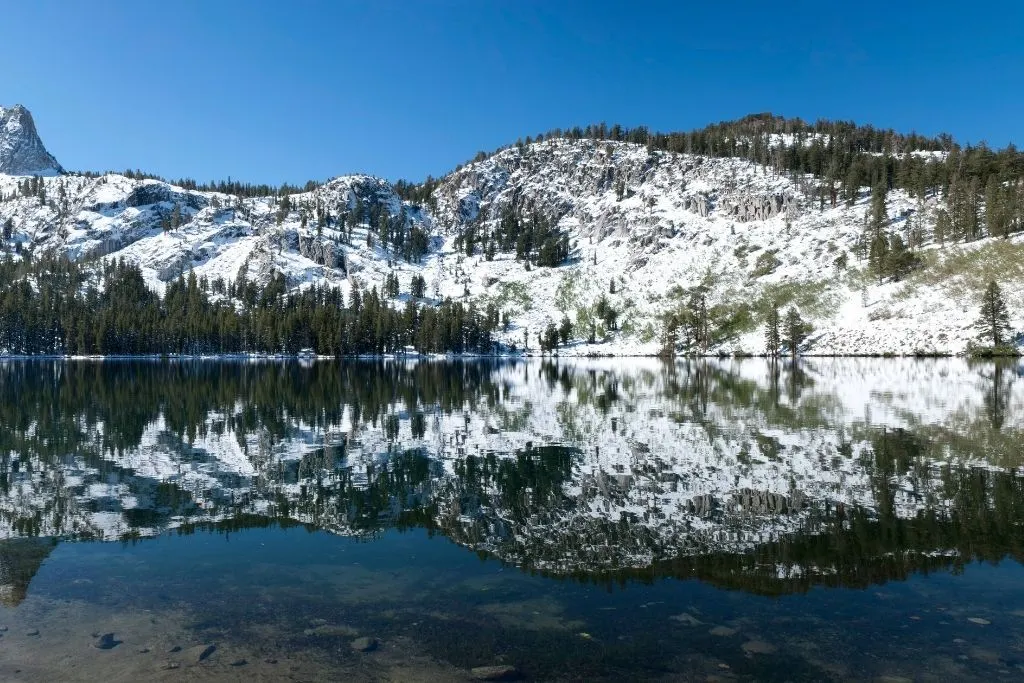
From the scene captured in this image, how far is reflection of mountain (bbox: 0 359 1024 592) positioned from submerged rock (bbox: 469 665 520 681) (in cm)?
503

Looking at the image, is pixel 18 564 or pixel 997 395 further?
pixel 997 395

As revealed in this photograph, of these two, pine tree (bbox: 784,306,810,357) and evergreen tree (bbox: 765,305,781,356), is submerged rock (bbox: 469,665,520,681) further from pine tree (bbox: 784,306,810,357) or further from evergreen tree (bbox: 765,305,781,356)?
pine tree (bbox: 784,306,810,357)

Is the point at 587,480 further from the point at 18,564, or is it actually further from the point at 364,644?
the point at 18,564

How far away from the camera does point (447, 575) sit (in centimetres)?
1638

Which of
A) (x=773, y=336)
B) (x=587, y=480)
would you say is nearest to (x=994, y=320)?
(x=773, y=336)

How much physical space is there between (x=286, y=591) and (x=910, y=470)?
2542cm

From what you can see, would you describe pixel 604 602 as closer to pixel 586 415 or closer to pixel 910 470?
pixel 910 470

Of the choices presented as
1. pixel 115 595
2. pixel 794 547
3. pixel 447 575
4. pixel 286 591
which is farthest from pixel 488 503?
pixel 115 595

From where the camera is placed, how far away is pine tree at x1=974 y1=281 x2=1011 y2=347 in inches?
5221

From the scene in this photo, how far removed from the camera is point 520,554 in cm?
1778

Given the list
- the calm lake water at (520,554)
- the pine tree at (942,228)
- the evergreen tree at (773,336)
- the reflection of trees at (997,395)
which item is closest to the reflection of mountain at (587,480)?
the calm lake water at (520,554)

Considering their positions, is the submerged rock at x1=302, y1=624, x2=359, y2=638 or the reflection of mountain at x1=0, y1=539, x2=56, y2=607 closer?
the submerged rock at x1=302, y1=624, x2=359, y2=638

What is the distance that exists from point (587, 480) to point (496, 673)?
1532 centimetres

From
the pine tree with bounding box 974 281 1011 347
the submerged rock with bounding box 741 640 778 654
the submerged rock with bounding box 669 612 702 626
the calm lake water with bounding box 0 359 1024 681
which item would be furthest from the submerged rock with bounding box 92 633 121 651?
the pine tree with bounding box 974 281 1011 347
